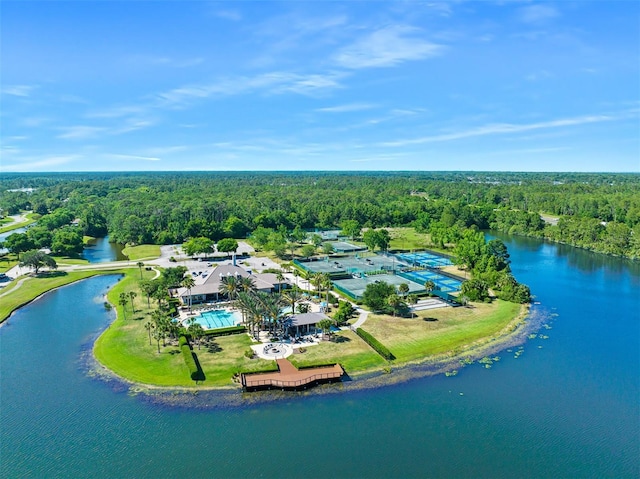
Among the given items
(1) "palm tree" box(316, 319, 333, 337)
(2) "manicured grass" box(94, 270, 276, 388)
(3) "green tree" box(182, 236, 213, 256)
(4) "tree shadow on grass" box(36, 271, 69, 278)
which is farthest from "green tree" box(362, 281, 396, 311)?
(4) "tree shadow on grass" box(36, 271, 69, 278)

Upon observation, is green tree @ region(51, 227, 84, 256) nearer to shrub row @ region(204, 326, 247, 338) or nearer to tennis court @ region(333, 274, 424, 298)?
shrub row @ region(204, 326, 247, 338)

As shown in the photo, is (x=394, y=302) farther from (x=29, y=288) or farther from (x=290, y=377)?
(x=29, y=288)

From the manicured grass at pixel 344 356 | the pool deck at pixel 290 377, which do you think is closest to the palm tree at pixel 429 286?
the manicured grass at pixel 344 356

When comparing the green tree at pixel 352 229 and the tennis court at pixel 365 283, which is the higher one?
the green tree at pixel 352 229

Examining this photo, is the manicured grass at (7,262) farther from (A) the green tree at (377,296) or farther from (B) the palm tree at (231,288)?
(A) the green tree at (377,296)

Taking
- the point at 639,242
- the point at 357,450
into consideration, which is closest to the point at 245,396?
the point at 357,450

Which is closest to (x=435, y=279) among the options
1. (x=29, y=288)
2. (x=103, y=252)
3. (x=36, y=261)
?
(x=29, y=288)
